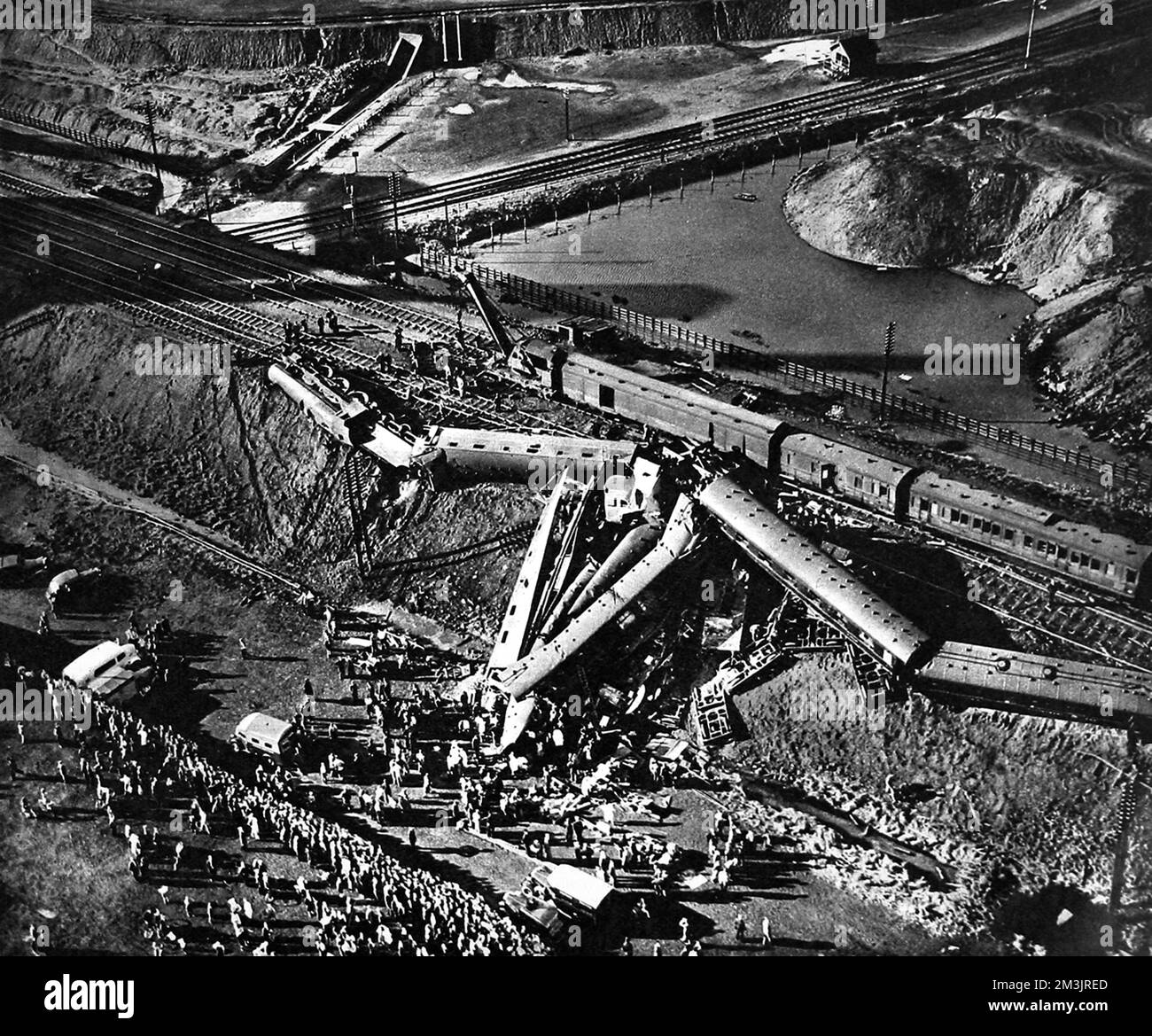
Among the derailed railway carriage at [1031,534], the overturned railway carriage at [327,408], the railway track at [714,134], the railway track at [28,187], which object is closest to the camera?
the derailed railway carriage at [1031,534]

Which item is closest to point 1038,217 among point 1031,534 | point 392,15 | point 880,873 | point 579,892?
point 1031,534

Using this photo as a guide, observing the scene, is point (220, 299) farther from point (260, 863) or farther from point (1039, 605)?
point (1039, 605)

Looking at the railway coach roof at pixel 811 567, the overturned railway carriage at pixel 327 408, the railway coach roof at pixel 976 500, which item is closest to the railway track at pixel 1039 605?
the railway coach roof at pixel 976 500

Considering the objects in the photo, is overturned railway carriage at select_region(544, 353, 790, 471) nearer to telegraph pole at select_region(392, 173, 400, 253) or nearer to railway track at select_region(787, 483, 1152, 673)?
railway track at select_region(787, 483, 1152, 673)

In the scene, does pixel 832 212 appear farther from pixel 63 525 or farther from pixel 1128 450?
pixel 63 525

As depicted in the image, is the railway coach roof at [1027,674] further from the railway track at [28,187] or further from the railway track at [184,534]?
the railway track at [28,187]

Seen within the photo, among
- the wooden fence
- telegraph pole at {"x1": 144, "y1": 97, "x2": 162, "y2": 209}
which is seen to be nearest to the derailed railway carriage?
the wooden fence
